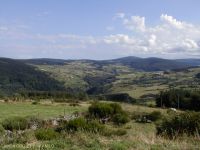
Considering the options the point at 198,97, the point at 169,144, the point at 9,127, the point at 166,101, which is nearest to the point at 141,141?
the point at 169,144

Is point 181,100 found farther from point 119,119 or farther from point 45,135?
point 45,135

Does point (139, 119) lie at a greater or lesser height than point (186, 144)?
lesser

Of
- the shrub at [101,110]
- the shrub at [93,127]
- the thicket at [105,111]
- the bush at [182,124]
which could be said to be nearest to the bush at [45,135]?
the shrub at [93,127]

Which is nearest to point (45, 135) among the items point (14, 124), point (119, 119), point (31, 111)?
point (14, 124)

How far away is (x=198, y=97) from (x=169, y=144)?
65.2m

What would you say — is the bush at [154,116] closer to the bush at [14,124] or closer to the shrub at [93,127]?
the bush at [14,124]

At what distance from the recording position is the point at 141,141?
11.9m

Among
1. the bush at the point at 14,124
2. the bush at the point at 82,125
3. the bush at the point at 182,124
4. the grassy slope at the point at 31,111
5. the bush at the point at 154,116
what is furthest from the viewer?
the bush at the point at 154,116

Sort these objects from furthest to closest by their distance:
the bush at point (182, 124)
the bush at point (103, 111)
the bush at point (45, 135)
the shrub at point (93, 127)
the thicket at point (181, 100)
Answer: the thicket at point (181, 100), the bush at point (103, 111), the shrub at point (93, 127), the bush at point (182, 124), the bush at point (45, 135)


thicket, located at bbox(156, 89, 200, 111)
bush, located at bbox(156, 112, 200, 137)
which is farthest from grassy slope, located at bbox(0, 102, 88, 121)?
thicket, located at bbox(156, 89, 200, 111)

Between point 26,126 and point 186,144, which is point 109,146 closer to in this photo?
point 186,144

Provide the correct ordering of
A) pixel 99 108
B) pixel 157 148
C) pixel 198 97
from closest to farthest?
pixel 157 148 → pixel 99 108 → pixel 198 97

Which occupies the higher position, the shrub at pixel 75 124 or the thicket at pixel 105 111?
the shrub at pixel 75 124

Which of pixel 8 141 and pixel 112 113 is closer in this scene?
pixel 8 141
